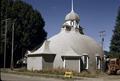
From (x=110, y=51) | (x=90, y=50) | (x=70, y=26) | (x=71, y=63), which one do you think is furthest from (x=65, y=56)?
(x=110, y=51)

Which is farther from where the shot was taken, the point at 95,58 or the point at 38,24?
the point at 38,24

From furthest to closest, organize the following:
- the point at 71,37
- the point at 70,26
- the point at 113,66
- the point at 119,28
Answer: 1. the point at 119,28
2. the point at 70,26
3. the point at 71,37
4. the point at 113,66

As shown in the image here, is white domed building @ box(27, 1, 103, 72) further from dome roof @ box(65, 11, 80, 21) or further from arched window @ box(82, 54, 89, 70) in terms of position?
dome roof @ box(65, 11, 80, 21)

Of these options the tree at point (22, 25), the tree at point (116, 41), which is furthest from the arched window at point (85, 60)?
the tree at point (22, 25)

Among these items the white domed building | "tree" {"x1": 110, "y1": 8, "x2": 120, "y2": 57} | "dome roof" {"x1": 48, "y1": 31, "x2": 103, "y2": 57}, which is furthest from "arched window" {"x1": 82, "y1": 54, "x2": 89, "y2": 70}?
"tree" {"x1": 110, "y1": 8, "x2": 120, "y2": 57}

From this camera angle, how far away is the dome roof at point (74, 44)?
68688mm

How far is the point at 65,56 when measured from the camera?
66.6 m

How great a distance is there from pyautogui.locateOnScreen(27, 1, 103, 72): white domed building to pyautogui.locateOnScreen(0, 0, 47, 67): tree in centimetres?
1612

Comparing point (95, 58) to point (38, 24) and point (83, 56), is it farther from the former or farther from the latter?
point (38, 24)

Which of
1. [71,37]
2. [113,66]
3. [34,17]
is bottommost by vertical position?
[113,66]

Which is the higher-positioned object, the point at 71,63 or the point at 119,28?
the point at 119,28

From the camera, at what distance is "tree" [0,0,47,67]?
287ft

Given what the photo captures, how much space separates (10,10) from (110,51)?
26946 mm

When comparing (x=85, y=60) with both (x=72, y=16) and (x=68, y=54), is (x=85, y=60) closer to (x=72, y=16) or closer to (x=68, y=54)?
(x=68, y=54)
